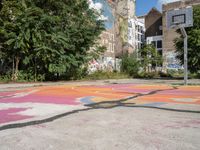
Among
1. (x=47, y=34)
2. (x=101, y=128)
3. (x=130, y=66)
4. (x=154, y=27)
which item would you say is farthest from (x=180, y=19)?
(x=154, y=27)

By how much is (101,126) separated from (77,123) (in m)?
0.66

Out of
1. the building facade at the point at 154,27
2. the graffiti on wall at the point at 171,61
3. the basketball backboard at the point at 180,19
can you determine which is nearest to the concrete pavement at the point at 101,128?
the basketball backboard at the point at 180,19

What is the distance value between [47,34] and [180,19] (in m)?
10.6

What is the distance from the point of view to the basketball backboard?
75.4ft

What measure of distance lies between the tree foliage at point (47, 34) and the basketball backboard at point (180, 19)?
7298 millimetres

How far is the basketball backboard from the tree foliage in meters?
7.30

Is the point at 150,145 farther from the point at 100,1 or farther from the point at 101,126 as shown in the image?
the point at 100,1

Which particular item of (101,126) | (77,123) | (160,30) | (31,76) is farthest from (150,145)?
(160,30)

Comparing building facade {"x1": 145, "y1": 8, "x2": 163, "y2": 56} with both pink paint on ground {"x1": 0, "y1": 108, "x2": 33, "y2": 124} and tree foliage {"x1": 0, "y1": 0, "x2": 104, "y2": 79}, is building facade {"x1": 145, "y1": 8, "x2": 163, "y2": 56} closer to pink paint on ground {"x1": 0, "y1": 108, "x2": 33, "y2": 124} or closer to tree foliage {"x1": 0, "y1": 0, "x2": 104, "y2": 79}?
tree foliage {"x1": 0, "y1": 0, "x2": 104, "y2": 79}

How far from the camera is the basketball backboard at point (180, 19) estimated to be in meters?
23.0

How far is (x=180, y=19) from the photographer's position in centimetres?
2308

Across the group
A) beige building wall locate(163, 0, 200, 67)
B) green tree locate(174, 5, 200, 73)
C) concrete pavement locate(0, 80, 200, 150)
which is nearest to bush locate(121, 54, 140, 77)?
green tree locate(174, 5, 200, 73)

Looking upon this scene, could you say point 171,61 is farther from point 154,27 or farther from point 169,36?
point 154,27

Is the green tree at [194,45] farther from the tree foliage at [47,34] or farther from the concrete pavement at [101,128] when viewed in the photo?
the concrete pavement at [101,128]
